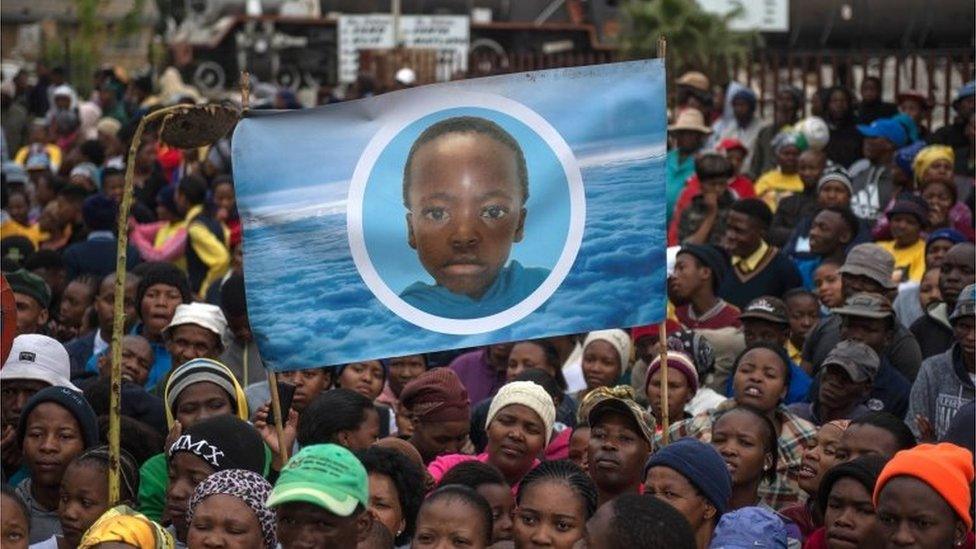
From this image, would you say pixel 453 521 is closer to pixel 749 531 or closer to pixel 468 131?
pixel 749 531

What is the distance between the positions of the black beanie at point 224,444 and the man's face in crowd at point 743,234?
5282mm

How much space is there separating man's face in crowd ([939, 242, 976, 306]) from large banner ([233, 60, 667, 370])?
325 cm

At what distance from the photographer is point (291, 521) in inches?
231

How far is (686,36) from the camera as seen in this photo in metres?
21.8

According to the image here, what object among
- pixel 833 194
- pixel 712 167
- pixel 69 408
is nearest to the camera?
pixel 69 408

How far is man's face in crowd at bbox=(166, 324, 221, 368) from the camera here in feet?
31.9

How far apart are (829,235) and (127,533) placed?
7.04 meters

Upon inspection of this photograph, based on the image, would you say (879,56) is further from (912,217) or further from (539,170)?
(539,170)

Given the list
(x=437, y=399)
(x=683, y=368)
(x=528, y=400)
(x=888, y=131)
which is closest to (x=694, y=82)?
(x=888, y=131)

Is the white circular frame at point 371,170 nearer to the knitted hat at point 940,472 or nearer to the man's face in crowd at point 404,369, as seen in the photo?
the knitted hat at point 940,472

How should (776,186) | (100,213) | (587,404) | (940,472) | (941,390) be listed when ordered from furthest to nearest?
(776,186) < (100,213) < (941,390) < (587,404) < (940,472)

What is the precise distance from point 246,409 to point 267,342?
1.12 m

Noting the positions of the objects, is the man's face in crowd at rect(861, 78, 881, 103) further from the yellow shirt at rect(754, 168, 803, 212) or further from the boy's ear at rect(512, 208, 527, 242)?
the boy's ear at rect(512, 208, 527, 242)

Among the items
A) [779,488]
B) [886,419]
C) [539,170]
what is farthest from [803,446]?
[539,170]
